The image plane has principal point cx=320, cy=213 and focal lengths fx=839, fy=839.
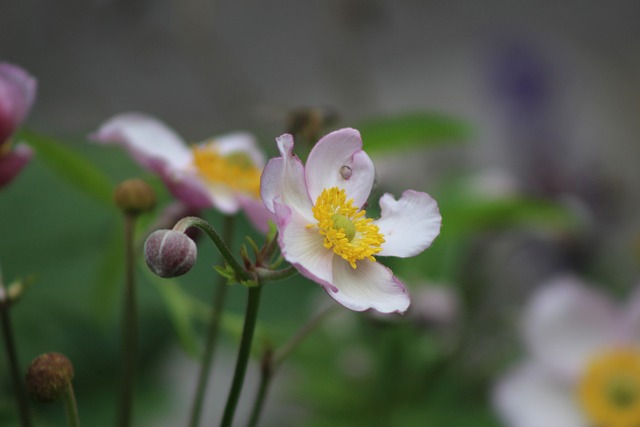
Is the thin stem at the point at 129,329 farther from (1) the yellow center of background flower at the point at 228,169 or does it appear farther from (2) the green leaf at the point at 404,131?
(2) the green leaf at the point at 404,131

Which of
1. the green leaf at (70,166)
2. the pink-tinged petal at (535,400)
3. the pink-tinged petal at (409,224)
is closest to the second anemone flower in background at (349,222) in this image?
the pink-tinged petal at (409,224)

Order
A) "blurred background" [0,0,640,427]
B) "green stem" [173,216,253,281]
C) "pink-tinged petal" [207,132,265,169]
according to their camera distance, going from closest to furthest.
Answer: "green stem" [173,216,253,281] < "pink-tinged petal" [207,132,265,169] < "blurred background" [0,0,640,427]

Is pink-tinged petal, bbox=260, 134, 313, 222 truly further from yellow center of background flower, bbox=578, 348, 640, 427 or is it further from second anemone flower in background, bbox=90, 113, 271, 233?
yellow center of background flower, bbox=578, 348, 640, 427

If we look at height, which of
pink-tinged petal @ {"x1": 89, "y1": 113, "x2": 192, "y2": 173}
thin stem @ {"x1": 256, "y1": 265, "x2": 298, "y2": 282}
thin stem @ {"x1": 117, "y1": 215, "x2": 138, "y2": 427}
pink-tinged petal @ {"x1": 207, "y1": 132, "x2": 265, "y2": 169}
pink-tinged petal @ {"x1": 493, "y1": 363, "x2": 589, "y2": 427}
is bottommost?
thin stem @ {"x1": 117, "y1": 215, "x2": 138, "y2": 427}

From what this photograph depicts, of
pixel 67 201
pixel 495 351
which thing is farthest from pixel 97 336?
pixel 495 351

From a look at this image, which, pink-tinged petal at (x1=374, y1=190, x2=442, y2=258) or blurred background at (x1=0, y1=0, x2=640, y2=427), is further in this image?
blurred background at (x1=0, y1=0, x2=640, y2=427)

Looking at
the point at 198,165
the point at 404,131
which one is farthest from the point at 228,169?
the point at 404,131

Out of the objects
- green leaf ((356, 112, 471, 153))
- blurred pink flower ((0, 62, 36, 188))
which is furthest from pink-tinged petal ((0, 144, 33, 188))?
green leaf ((356, 112, 471, 153))
